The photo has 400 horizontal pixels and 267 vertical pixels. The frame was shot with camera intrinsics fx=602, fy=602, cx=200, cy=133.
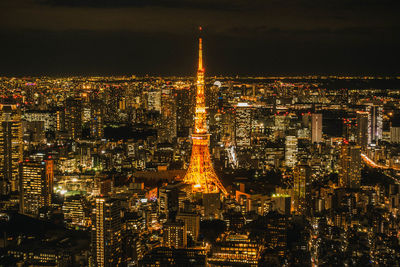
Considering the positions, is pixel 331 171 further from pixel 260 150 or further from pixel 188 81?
pixel 188 81

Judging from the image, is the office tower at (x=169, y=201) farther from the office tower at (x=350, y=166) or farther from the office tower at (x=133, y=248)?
the office tower at (x=350, y=166)

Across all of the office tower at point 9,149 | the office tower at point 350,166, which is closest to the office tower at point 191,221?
the office tower at point 350,166

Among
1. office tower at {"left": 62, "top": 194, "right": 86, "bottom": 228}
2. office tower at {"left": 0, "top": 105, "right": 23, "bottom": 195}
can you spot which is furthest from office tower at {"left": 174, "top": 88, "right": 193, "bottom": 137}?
office tower at {"left": 62, "top": 194, "right": 86, "bottom": 228}

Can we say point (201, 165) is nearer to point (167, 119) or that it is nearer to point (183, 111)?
point (167, 119)

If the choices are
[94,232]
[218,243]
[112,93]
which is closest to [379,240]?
[218,243]

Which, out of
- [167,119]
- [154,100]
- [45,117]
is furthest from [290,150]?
[45,117]

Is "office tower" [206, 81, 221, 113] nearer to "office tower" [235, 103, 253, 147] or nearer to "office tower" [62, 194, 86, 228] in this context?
"office tower" [235, 103, 253, 147]

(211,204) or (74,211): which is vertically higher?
(211,204)
